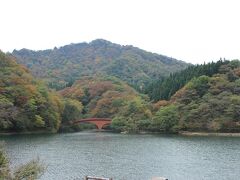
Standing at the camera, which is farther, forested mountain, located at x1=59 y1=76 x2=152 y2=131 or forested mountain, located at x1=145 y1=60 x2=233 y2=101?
forested mountain, located at x1=145 y1=60 x2=233 y2=101

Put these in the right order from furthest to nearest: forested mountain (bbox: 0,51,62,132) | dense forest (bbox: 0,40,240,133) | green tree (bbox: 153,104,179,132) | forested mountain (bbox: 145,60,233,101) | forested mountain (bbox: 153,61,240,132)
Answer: forested mountain (bbox: 145,60,233,101) < green tree (bbox: 153,104,179,132) < dense forest (bbox: 0,40,240,133) < forested mountain (bbox: 153,61,240,132) < forested mountain (bbox: 0,51,62,132)

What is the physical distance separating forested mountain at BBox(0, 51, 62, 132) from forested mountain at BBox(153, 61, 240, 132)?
20.6m

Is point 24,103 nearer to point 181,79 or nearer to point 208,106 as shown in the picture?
point 208,106

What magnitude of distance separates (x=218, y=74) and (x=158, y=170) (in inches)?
2223

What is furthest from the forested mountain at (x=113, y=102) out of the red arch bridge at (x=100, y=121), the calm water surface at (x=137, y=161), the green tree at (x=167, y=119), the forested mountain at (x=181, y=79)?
the calm water surface at (x=137, y=161)

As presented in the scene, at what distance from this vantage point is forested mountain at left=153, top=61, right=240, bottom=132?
68.4 metres

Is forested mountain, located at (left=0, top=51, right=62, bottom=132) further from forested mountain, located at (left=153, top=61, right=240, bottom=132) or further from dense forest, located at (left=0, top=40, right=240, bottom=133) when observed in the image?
forested mountain, located at (left=153, top=61, right=240, bottom=132)

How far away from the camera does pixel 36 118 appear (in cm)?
7219

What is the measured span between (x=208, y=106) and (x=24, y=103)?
108 feet

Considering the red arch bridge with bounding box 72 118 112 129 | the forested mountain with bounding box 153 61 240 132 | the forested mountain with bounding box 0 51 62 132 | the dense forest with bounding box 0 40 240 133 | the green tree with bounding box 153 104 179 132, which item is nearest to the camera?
the forested mountain with bounding box 0 51 62 132

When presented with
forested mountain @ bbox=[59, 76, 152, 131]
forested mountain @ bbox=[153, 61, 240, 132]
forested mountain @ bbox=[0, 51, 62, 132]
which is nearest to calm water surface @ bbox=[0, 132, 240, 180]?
forested mountain @ bbox=[0, 51, 62, 132]

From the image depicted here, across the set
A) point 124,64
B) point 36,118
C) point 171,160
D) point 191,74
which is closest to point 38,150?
point 171,160

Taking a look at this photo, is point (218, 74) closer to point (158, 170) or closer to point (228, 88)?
point (228, 88)

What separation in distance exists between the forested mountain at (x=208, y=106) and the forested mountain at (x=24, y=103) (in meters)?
20.6
